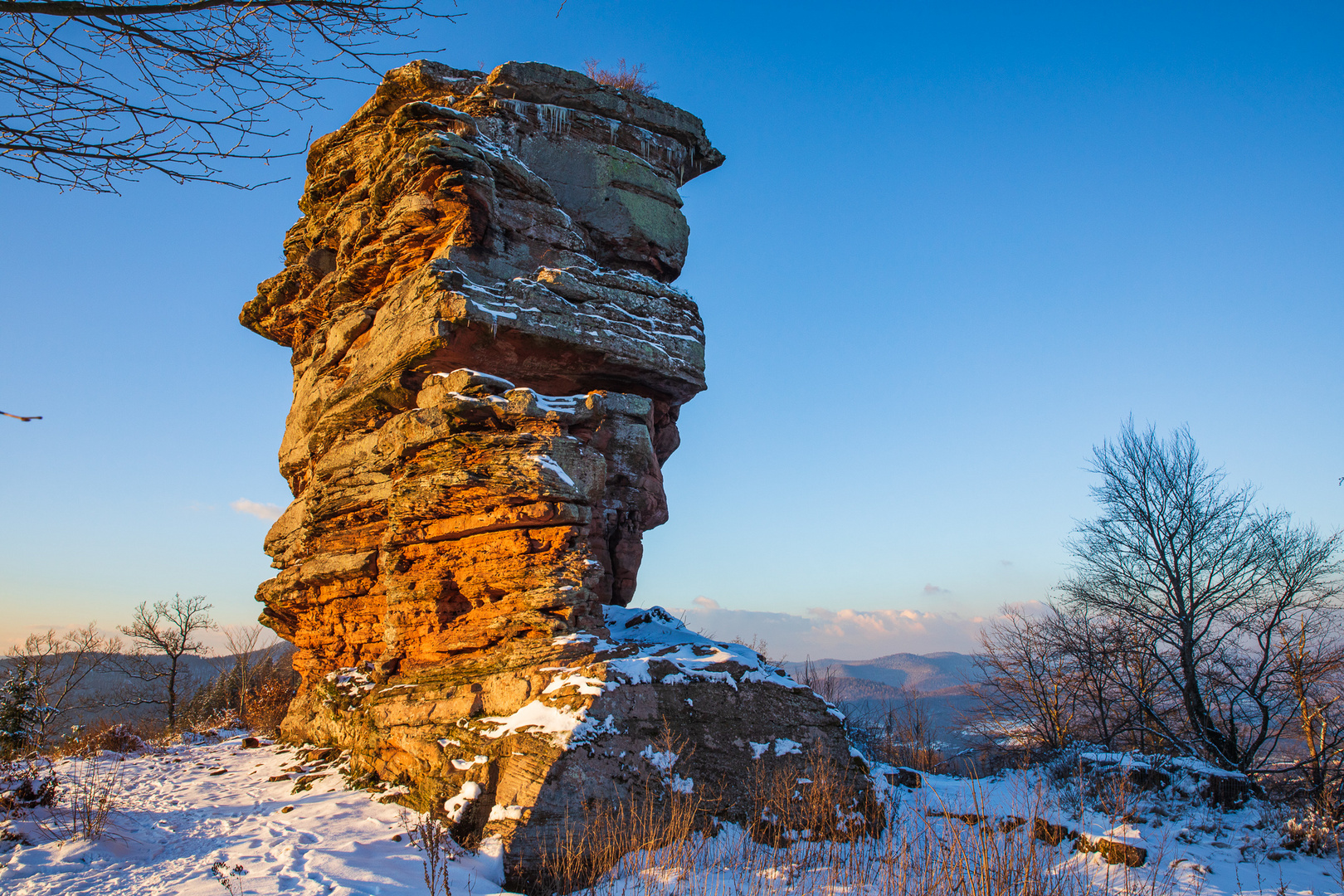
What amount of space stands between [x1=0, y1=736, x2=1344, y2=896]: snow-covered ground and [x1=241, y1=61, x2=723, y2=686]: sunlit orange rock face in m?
2.12

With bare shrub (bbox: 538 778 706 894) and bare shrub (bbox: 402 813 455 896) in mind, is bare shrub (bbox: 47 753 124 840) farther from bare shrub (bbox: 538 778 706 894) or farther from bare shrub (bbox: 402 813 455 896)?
bare shrub (bbox: 538 778 706 894)

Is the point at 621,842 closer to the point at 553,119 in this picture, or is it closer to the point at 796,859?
the point at 796,859

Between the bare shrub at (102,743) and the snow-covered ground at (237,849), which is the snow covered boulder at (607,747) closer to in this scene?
the snow-covered ground at (237,849)

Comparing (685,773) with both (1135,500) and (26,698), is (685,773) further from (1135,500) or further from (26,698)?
(1135,500)

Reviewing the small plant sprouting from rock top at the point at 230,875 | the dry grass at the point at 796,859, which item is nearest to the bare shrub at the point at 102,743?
the small plant sprouting from rock top at the point at 230,875

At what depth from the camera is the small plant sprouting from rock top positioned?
4.82 metres

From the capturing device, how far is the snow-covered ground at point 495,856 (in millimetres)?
4969

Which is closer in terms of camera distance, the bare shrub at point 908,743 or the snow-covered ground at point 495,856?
the snow-covered ground at point 495,856

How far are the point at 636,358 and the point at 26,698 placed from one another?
12.4m

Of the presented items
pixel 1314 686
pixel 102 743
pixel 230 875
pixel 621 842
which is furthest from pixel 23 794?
pixel 1314 686

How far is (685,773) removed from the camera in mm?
6605

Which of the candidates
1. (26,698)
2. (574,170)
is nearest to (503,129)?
(574,170)

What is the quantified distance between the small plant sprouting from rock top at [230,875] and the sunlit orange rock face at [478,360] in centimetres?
297

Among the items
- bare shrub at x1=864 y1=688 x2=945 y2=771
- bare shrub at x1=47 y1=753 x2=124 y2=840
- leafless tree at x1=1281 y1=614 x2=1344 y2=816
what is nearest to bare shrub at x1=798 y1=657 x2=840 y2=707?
bare shrub at x1=864 y1=688 x2=945 y2=771
